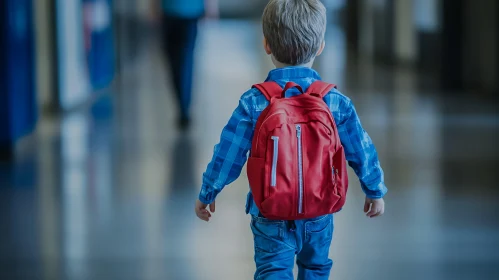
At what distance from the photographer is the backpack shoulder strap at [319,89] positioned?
2242mm

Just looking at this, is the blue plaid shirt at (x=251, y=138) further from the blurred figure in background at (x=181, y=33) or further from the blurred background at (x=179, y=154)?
the blurred figure in background at (x=181, y=33)

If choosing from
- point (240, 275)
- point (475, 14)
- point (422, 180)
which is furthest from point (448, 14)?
point (240, 275)

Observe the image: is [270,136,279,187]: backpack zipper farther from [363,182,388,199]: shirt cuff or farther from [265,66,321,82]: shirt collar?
[363,182,388,199]: shirt cuff

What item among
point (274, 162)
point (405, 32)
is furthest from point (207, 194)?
point (405, 32)

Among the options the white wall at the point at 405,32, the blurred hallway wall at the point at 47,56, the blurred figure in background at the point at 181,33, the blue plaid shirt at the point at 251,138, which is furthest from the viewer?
the white wall at the point at 405,32

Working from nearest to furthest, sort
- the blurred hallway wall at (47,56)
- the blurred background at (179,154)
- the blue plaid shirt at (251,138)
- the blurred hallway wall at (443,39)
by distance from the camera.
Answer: the blue plaid shirt at (251,138), the blurred background at (179,154), the blurred hallway wall at (47,56), the blurred hallway wall at (443,39)

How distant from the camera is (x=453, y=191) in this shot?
4965 millimetres

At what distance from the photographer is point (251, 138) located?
2.29 meters

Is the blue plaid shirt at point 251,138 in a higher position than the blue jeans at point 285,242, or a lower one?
higher

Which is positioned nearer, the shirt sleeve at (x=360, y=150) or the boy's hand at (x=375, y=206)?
the shirt sleeve at (x=360, y=150)

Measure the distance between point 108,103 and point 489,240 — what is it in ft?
19.8

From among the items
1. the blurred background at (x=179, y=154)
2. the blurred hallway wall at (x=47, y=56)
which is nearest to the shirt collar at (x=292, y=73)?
the blurred background at (x=179, y=154)

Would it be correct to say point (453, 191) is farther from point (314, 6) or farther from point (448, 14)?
point (448, 14)

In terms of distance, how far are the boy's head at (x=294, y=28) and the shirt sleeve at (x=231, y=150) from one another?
0.18m
